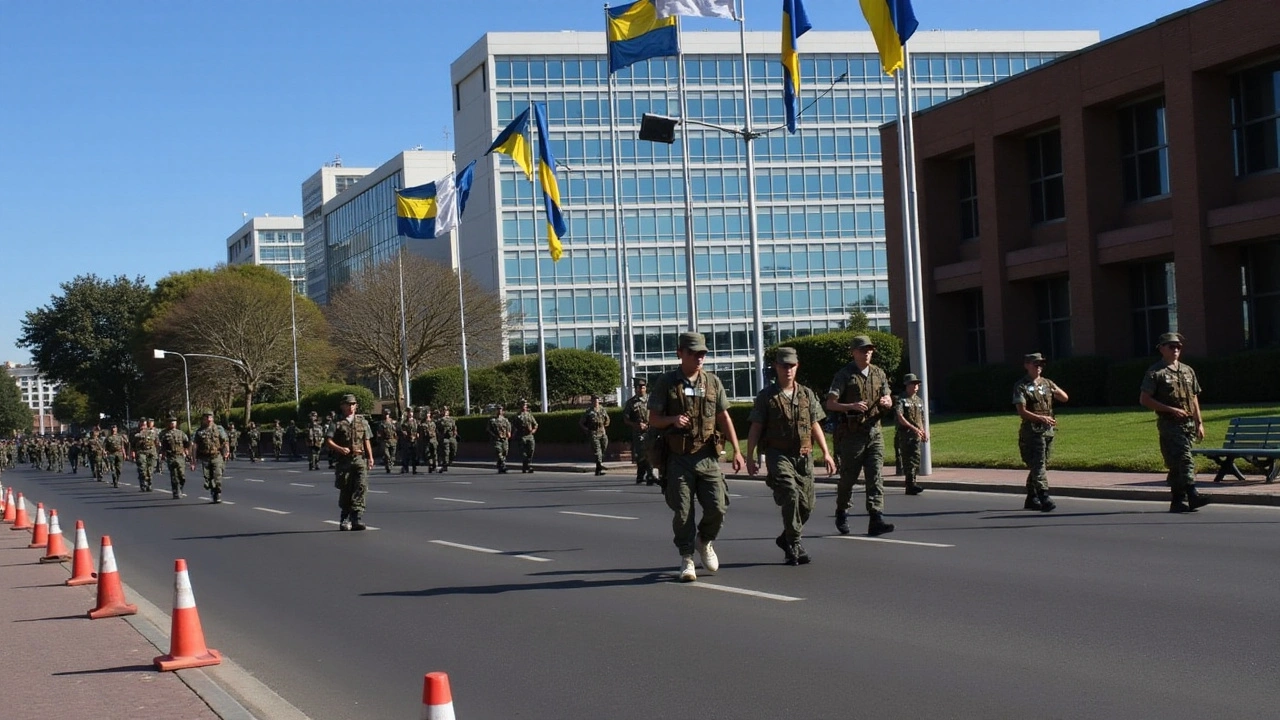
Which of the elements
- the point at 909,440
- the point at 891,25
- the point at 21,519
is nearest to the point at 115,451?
the point at 21,519

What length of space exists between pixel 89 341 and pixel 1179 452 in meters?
104

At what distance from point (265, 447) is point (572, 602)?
70497 millimetres

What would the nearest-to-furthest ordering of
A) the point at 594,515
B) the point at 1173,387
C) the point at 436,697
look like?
the point at 436,697, the point at 1173,387, the point at 594,515

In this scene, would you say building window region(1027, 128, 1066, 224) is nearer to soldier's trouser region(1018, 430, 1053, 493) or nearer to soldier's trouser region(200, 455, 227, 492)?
soldier's trouser region(200, 455, 227, 492)

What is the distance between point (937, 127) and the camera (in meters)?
42.1

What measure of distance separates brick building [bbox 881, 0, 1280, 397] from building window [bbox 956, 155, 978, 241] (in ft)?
0.15

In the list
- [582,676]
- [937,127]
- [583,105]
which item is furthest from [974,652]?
[583,105]

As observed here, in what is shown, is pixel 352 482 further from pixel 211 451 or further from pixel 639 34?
pixel 639 34

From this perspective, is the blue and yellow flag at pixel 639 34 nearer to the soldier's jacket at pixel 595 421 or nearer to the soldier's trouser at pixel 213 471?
the soldier's jacket at pixel 595 421

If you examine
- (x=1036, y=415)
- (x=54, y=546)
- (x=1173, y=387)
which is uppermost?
(x=1173, y=387)

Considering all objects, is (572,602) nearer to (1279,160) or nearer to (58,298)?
(1279,160)

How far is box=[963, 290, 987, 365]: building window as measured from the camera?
42969 millimetres

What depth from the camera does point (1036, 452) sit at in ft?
50.6

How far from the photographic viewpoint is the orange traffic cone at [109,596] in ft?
34.7
